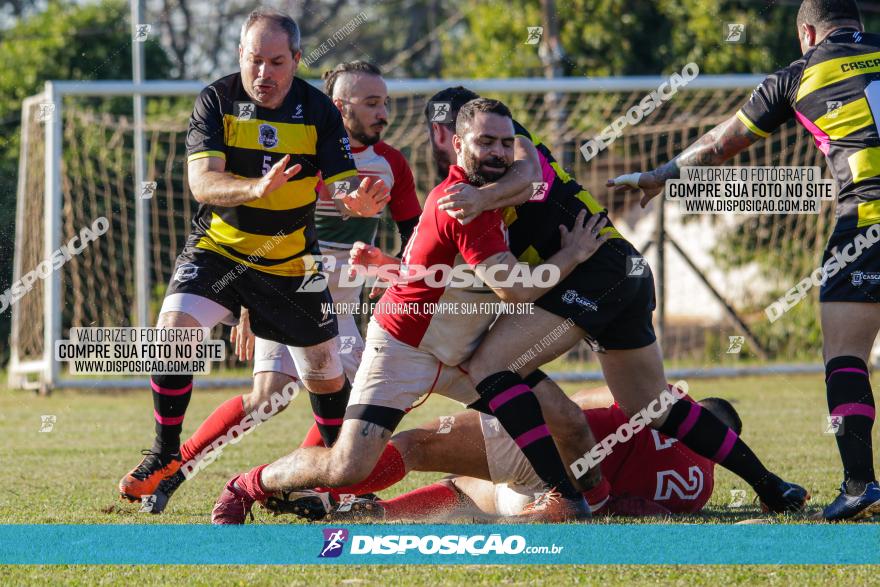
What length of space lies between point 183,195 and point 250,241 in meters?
7.39

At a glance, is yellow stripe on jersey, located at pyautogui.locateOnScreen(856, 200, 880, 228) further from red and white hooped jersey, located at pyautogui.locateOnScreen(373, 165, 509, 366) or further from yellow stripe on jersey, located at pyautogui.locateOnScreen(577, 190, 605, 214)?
red and white hooped jersey, located at pyautogui.locateOnScreen(373, 165, 509, 366)

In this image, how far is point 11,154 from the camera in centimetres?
1503

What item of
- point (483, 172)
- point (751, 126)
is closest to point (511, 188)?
point (483, 172)

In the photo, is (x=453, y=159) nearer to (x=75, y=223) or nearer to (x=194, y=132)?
(x=194, y=132)

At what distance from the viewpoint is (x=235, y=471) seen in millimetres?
6840

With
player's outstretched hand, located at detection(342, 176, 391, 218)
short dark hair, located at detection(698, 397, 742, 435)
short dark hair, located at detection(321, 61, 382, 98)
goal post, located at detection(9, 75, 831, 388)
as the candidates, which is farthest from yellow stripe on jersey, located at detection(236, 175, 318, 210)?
goal post, located at detection(9, 75, 831, 388)

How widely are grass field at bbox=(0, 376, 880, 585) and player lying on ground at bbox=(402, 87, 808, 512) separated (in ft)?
0.97

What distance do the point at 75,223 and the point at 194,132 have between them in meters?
7.60

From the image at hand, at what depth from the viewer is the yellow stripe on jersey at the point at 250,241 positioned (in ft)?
18.4

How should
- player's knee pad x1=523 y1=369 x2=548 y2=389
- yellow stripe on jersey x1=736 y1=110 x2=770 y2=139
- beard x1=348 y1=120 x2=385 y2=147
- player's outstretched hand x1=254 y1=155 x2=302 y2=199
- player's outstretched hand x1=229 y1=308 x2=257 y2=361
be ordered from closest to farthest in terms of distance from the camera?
player's outstretched hand x1=254 y1=155 x2=302 y2=199
player's knee pad x1=523 y1=369 x2=548 y2=389
yellow stripe on jersey x1=736 y1=110 x2=770 y2=139
player's outstretched hand x1=229 y1=308 x2=257 y2=361
beard x1=348 y1=120 x2=385 y2=147

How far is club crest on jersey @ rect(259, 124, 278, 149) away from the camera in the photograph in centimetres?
557

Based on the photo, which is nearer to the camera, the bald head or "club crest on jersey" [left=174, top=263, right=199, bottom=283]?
"club crest on jersey" [left=174, top=263, right=199, bottom=283]

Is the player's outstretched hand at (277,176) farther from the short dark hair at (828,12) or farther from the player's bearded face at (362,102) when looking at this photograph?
the short dark hair at (828,12)

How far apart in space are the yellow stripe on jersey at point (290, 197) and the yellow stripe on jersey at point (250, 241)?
5.3 inches
